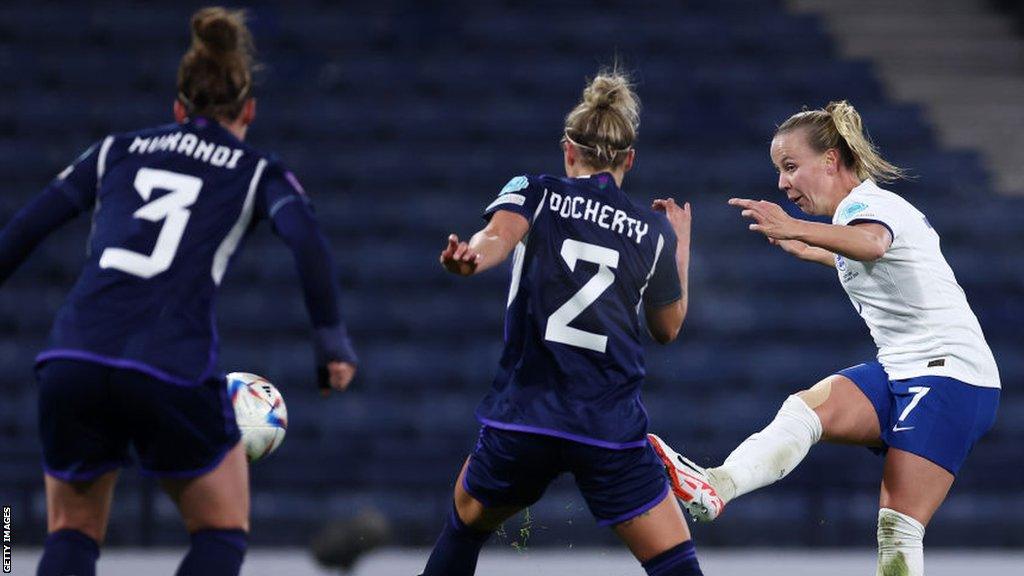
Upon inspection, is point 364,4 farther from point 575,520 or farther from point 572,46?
point 575,520

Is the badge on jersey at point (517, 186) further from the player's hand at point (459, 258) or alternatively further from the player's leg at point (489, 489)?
the player's leg at point (489, 489)

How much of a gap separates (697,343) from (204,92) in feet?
17.9

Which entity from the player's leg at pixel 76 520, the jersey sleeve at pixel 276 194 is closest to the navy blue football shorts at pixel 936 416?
the jersey sleeve at pixel 276 194

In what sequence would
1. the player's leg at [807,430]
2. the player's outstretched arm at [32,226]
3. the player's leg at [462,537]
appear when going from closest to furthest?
1. the player's outstretched arm at [32,226]
2. the player's leg at [462,537]
3. the player's leg at [807,430]

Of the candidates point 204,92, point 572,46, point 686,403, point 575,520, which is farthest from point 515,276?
point 572,46

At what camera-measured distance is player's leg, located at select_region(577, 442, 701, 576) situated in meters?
3.29

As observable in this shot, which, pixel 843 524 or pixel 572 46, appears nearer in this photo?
pixel 843 524

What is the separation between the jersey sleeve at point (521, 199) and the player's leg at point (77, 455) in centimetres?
102

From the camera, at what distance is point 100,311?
9.14ft

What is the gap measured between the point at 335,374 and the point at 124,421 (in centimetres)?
43

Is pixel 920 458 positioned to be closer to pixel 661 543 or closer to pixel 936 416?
pixel 936 416

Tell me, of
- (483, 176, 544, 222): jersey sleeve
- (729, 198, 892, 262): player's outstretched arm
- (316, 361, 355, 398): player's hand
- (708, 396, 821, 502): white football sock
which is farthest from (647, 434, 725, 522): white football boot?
(316, 361, 355, 398): player's hand

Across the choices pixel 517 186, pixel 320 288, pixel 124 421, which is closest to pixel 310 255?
pixel 320 288

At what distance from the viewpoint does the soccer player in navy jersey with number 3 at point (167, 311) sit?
2760 mm
